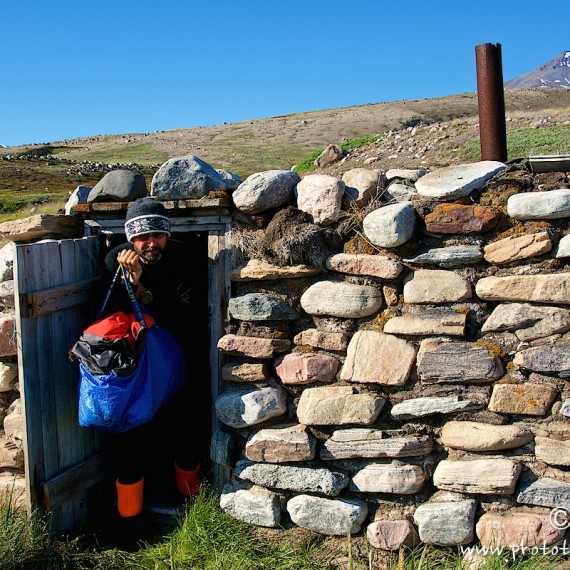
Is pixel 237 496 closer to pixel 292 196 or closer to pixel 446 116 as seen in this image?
pixel 292 196

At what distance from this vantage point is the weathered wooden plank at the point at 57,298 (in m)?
3.47

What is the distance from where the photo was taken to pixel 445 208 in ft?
10.8

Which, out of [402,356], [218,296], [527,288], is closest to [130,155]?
[218,296]

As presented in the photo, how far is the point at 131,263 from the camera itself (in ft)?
11.5

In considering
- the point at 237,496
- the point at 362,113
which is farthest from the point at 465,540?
the point at 362,113

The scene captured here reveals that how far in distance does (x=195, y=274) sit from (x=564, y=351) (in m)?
2.62

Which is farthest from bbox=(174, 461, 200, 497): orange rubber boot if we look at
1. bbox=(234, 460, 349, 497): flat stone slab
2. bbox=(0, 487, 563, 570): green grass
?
bbox=(234, 460, 349, 497): flat stone slab

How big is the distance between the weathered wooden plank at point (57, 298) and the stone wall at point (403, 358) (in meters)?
0.95

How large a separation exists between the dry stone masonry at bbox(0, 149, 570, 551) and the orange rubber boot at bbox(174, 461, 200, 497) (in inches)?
10.9

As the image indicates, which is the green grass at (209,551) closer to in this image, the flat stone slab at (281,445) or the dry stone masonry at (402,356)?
the dry stone masonry at (402,356)

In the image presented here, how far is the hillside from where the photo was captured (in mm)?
12703

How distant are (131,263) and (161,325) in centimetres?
55

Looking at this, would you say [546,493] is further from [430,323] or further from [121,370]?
[121,370]

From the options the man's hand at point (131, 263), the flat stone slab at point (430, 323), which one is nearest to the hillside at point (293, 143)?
the flat stone slab at point (430, 323)
